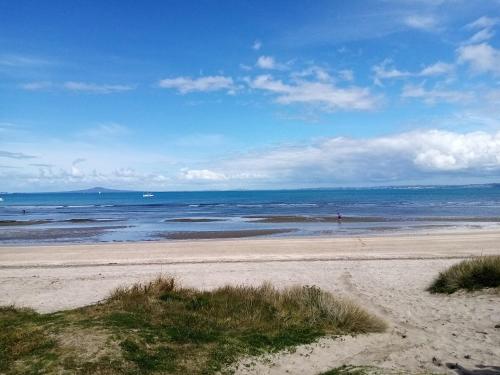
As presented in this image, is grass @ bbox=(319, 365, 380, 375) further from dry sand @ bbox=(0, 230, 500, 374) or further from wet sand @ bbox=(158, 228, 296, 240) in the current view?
wet sand @ bbox=(158, 228, 296, 240)

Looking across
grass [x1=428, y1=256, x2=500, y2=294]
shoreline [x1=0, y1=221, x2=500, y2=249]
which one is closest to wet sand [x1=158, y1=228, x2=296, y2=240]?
shoreline [x1=0, y1=221, x2=500, y2=249]

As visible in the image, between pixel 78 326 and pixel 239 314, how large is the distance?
10.1 ft

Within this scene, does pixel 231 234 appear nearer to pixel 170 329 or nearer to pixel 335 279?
pixel 335 279

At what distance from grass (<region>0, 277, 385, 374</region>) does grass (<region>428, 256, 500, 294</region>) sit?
3.82 m

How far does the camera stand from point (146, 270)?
59.4ft

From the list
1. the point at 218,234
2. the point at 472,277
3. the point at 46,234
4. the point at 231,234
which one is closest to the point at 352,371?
the point at 472,277

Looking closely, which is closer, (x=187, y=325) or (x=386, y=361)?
(x=386, y=361)

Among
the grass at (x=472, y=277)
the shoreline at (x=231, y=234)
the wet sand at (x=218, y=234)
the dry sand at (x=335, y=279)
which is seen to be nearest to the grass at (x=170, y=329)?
the dry sand at (x=335, y=279)

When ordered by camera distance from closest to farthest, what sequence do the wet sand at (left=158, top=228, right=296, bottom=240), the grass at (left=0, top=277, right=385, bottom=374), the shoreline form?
the grass at (left=0, top=277, right=385, bottom=374) < the shoreline < the wet sand at (left=158, top=228, right=296, bottom=240)

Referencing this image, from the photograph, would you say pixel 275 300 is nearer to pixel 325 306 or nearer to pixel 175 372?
pixel 325 306

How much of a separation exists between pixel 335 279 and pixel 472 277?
424 cm

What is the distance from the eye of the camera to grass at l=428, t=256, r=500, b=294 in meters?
12.3

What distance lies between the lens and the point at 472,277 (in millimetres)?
12500

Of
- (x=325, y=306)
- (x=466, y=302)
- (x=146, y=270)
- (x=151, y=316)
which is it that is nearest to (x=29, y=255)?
(x=146, y=270)
